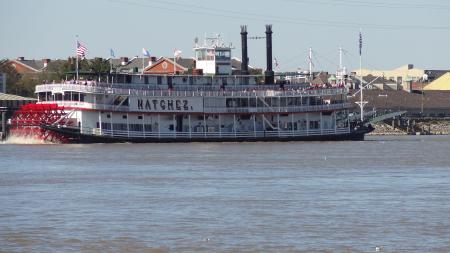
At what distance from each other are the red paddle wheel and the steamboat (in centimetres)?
7

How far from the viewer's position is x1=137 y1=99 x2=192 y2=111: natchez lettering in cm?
9338

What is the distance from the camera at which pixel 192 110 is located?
3780 inches

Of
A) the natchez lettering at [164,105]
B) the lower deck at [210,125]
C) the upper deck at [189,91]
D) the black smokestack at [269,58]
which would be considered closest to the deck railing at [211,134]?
the lower deck at [210,125]

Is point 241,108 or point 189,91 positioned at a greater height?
point 189,91

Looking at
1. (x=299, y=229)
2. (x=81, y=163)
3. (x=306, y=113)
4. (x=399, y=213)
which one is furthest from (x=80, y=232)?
(x=306, y=113)

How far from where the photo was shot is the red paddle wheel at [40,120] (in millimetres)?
90750

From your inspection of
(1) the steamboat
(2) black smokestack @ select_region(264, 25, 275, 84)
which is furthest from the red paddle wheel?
(2) black smokestack @ select_region(264, 25, 275, 84)

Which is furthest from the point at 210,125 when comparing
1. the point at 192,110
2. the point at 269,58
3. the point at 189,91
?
the point at 269,58

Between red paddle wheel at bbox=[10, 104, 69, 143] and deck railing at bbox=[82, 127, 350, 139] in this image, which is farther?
deck railing at bbox=[82, 127, 350, 139]

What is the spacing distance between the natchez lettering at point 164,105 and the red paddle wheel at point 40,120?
6.13 meters

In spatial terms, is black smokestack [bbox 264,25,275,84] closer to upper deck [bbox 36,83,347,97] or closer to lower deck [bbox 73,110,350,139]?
upper deck [bbox 36,83,347,97]

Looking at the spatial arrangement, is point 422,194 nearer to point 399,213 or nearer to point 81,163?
point 399,213

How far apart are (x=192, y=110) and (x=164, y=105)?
2671mm

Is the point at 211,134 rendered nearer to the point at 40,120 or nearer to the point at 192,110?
the point at 192,110
